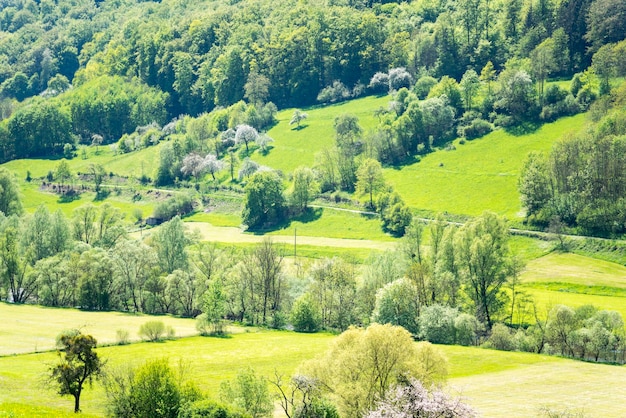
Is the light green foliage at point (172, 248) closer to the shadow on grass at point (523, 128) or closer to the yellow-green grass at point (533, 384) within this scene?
the yellow-green grass at point (533, 384)

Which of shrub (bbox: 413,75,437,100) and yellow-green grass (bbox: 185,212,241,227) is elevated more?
shrub (bbox: 413,75,437,100)

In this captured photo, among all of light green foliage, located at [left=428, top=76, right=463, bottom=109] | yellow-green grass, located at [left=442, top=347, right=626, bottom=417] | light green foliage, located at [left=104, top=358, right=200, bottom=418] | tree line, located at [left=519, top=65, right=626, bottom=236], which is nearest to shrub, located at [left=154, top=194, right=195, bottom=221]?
light green foliage, located at [left=428, top=76, right=463, bottom=109]

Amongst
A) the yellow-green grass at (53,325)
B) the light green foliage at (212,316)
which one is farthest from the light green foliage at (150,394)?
Result: the light green foliage at (212,316)

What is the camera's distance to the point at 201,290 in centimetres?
11881

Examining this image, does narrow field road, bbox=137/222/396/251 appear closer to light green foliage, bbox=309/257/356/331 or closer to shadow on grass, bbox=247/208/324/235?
shadow on grass, bbox=247/208/324/235

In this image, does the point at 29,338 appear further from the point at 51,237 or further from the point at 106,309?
the point at 51,237

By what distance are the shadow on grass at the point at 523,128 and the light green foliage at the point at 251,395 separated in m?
118

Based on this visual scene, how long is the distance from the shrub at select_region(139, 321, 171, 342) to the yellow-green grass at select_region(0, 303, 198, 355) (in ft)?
3.65

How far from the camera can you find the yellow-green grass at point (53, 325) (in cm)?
8981

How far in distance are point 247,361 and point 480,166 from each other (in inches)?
3473

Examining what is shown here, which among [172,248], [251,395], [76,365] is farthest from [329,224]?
A: [76,365]

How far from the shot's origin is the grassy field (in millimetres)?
66000

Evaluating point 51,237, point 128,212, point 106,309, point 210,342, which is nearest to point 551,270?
point 210,342

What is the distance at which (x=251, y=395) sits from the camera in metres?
60.6
